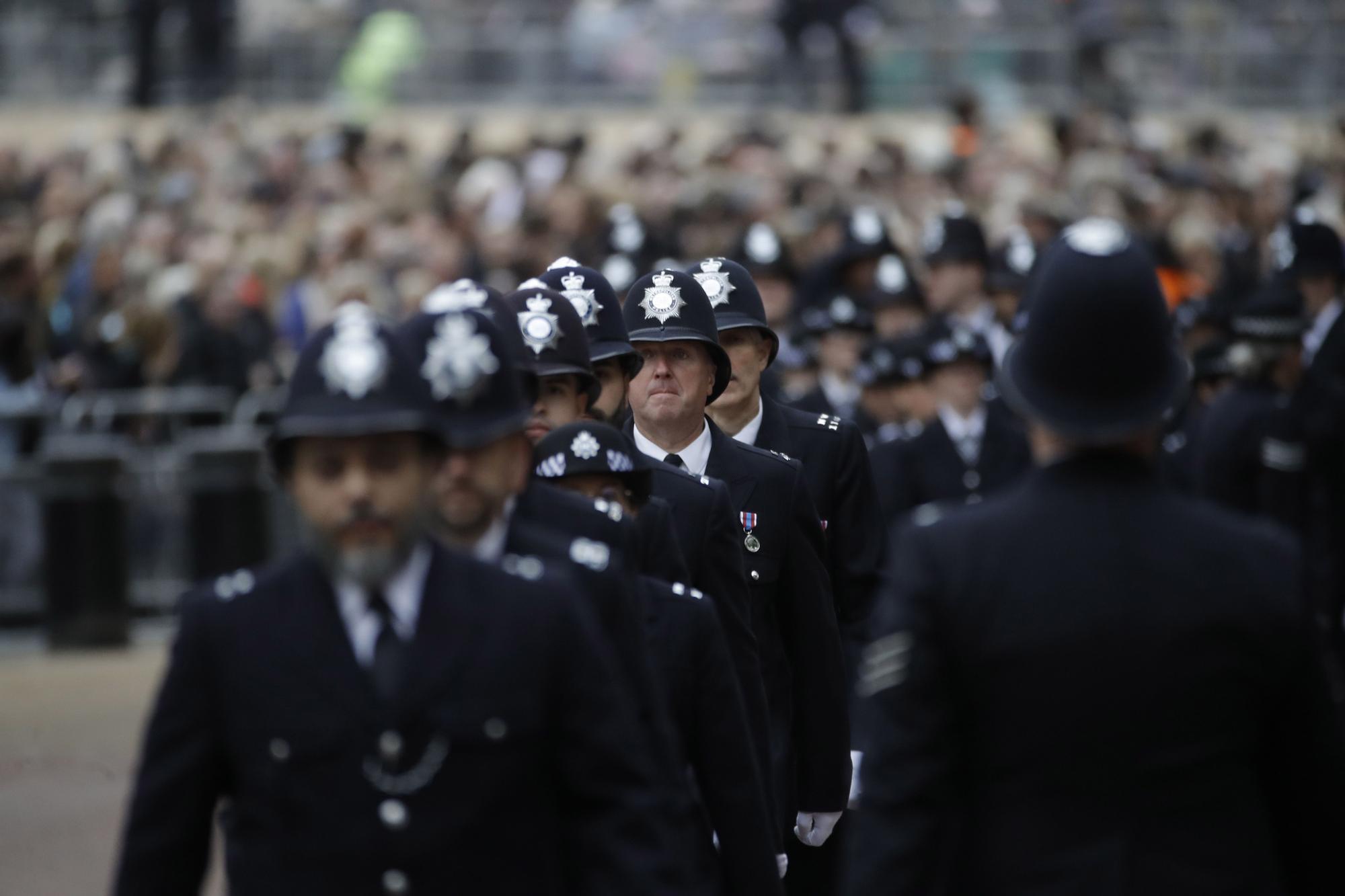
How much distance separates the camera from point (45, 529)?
17.6 m

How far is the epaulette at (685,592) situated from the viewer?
6.41 meters

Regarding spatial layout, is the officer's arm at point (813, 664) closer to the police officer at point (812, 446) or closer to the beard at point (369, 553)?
the police officer at point (812, 446)

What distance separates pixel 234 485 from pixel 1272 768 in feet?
45.9

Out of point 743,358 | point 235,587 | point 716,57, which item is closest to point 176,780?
point 235,587

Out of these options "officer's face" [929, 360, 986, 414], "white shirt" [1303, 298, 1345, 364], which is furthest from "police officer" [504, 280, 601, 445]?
"white shirt" [1303, 298, 1345, 364]

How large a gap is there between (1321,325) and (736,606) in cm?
609

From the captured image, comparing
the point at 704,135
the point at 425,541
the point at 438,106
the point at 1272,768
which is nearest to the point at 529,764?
the point at 425,541

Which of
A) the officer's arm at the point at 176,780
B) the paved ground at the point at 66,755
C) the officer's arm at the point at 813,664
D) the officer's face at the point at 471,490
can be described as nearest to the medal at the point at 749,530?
the officer's arm at the point at 813,664

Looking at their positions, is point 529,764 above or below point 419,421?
below

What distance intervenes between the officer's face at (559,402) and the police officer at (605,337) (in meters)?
0.30

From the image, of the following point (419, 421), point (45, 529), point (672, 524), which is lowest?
point (45, 529)

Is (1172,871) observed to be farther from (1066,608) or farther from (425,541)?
(425,541)

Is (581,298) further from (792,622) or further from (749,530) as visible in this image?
(792,622)

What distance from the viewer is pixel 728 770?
6.23 meters
